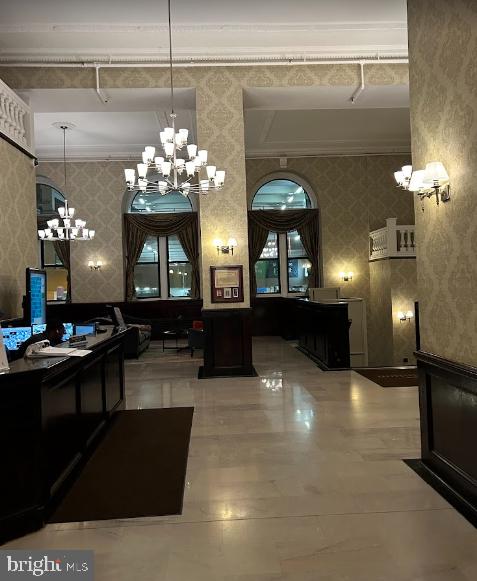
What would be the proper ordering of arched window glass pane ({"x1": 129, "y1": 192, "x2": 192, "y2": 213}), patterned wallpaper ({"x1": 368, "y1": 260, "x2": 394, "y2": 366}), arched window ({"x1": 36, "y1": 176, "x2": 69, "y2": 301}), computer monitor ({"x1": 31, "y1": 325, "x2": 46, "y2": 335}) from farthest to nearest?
1. arched window glass pane ({"x1": 129, "y1": 192, "x2": 192, "y2": 213})
2. arched window ({"x1": 36, "y1": 176, "x2": 69, "y2": 301})
3. patterned wallpaper ({"x1": 368, "y1": 260, "x2": 394, "y2": 366})
4. computer monitor ({"x1": 31, "y1": 325, "x2": 46, "y2": 335})

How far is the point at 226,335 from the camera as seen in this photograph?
7914 millimetres

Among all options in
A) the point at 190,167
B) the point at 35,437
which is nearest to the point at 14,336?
the point at 35,437

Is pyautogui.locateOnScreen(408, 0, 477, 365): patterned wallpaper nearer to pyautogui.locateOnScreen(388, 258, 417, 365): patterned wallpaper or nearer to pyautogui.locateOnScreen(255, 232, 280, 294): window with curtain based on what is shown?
pyautogui.locateOnScreen(388, 258, 417, 365): patterned wallpaper

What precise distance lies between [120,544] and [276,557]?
897 mm

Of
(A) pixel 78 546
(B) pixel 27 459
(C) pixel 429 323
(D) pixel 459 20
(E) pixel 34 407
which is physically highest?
(D) pixel 459 20

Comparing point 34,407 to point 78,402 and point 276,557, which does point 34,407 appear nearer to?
point 78,402

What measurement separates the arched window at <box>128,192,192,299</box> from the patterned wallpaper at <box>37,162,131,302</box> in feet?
2.49

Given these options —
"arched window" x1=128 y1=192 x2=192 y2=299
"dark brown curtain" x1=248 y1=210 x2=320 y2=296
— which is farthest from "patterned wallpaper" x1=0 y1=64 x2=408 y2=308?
"arched window" x1=128 y1=192 x2=192 y2=299

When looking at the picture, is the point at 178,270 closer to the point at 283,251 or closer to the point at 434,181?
the point at 283,251

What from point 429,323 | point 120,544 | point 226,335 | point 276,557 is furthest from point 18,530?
point 226,335

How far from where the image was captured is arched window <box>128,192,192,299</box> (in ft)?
46.1

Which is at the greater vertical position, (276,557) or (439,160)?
(439,160)

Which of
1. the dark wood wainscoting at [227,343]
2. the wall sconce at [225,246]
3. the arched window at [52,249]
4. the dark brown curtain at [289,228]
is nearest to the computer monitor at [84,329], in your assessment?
the dark wood wainscoting at [227,343]

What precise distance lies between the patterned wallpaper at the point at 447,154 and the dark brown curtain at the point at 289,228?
990cm
